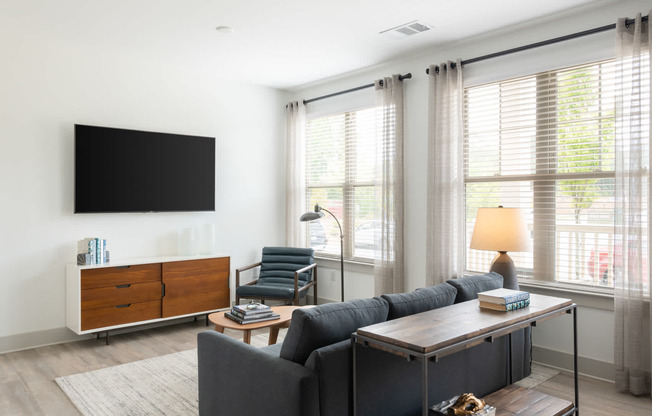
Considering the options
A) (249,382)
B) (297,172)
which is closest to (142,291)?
(297,172)

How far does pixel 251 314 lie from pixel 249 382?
1.29 meters

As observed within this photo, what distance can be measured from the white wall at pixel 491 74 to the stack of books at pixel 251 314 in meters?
1.70

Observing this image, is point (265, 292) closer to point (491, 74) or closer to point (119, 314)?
point (119, 314)

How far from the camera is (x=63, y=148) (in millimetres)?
4422

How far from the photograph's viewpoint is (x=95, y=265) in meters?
4.31

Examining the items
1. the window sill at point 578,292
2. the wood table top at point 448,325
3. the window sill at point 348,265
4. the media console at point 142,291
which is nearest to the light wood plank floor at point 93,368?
the media console at point 142,291

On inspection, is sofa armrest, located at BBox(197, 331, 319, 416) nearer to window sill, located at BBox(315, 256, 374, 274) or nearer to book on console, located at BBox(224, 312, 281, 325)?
book on console, located at BBox(224, 312, 281, 325)

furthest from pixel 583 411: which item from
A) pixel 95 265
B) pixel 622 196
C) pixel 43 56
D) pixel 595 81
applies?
pixel 43 56

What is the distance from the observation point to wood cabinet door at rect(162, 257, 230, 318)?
4.72 m

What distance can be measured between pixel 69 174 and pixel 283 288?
231 centimetres

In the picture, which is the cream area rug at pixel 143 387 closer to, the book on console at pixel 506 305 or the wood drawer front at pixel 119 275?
the wood drawer front at pixel 119 275

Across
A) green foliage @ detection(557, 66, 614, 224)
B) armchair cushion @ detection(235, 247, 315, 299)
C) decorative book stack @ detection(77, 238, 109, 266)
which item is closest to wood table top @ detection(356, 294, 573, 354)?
green foliage @ detection(557, 66, 614, 224)

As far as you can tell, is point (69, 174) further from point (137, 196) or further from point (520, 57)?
point (520, 57)

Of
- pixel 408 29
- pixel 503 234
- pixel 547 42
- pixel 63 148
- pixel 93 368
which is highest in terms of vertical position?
pixel 408 29
